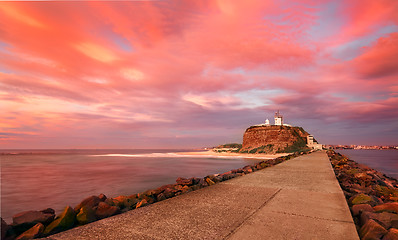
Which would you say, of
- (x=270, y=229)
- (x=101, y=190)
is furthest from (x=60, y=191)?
(x=270, y=229)

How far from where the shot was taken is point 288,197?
4324 millimetres

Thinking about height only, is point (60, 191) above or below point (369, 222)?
below

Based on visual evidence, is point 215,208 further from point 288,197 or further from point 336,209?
point 336,209

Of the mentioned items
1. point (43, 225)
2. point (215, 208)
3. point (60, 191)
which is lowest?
point (60, 191)

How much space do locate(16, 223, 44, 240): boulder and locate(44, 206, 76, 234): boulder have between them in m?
0.16

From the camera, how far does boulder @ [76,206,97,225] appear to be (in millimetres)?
3447

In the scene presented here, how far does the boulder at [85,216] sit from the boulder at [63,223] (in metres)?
0.10

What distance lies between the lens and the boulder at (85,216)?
345 cm

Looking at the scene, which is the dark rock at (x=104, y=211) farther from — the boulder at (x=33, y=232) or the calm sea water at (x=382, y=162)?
the calm sea water at (x=382, y=162)

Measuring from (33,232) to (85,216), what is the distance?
0.72 m

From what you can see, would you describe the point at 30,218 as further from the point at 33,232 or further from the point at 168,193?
the point at 168,193

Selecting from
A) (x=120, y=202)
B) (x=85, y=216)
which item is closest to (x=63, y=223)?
(x=85, y=216)

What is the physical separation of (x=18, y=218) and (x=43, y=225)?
0.40m

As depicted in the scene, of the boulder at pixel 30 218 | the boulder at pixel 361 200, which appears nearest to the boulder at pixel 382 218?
the boulder at pixel 361 200
